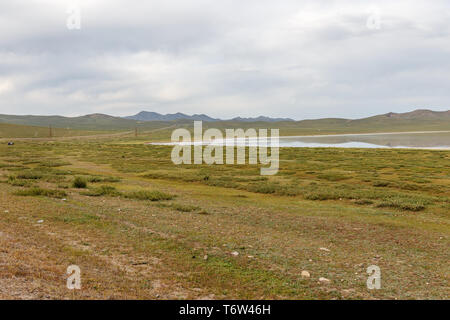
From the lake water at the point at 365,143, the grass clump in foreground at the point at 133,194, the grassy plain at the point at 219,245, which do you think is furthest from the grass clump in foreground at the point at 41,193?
the lake water at the point at 365,143

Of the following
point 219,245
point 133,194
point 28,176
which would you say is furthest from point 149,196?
point 28,176

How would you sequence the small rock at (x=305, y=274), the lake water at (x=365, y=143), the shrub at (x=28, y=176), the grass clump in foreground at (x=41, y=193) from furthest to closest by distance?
the lake water at (x=365, y=143) → the shrub at (x=28, y=176) → the grass clump in foreground at (x=41, y=193) → the small rock at (x=305, y=274)

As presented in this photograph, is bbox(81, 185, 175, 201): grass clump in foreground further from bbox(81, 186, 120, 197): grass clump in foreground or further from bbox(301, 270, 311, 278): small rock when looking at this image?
bbox(301, 270, 311, 278): small rock

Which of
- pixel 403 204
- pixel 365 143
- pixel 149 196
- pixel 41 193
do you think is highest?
pixel 365 143

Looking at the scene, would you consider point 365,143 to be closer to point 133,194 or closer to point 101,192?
point 133,194

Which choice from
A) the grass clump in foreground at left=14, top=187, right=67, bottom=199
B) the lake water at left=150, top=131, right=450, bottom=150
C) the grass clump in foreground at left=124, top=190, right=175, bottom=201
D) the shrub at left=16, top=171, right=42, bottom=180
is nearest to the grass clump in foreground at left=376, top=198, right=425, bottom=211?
the grass clump in foreground at left=124, top=190, right=175, bottom=201

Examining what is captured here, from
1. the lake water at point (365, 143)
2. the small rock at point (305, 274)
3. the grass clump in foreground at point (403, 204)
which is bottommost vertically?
the grass clump in foreground at point (403, 204)

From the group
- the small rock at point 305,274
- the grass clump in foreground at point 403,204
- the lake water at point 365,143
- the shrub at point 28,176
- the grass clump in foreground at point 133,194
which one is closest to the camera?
the small rock at point 305,274

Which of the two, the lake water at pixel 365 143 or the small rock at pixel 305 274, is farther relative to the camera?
the lake water at pixel 365 143

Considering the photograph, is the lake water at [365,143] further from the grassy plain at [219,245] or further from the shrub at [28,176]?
the grassy plain at [219,245]

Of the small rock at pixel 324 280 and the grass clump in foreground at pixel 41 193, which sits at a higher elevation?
the grass clump in foreground at pixel 41 193
